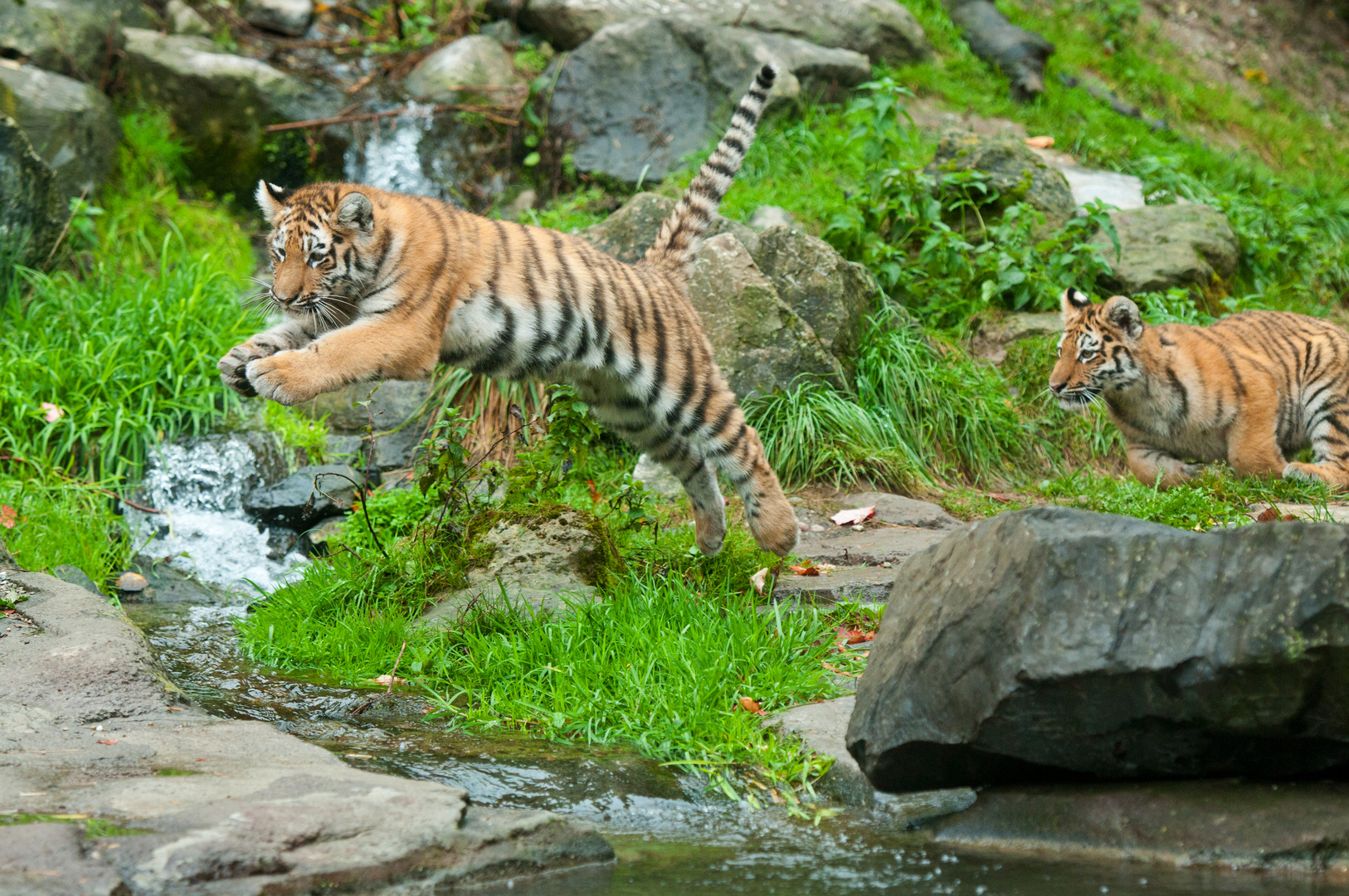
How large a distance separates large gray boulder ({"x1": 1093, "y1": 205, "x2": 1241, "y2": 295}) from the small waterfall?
6395mm

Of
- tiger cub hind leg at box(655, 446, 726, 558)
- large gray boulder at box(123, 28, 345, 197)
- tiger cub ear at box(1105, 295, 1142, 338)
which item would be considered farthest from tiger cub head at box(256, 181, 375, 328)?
large gray boulder at box(123, 28, 345, 197)

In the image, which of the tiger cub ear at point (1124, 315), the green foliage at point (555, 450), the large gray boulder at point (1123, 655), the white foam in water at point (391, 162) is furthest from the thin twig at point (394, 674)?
the white foam in water at point (391, 162)

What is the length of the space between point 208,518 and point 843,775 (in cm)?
540

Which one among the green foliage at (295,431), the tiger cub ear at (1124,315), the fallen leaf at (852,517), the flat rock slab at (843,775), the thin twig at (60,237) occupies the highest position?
the tiger cub ear at (1124,315)

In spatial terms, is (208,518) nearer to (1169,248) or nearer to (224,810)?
(224,810)

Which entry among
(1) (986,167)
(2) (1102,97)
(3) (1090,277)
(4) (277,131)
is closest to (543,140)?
(4) (277,131)

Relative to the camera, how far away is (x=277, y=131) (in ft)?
35.1

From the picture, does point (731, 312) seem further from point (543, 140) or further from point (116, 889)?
point (116, 889)

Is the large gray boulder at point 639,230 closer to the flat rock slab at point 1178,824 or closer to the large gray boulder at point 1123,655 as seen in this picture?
the large gray boulder at point 1123,655

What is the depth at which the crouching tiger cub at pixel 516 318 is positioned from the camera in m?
4.43

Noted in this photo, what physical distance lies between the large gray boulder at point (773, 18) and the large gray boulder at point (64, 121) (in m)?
4.48

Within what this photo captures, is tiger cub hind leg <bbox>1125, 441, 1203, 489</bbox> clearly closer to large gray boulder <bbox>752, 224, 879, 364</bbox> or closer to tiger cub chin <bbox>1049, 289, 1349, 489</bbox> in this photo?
tiger cub chin <bbox>1049, 289, 1349, 489</bbox>

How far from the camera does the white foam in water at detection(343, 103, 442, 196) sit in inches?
417

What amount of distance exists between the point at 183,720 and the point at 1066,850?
8.90 feet
